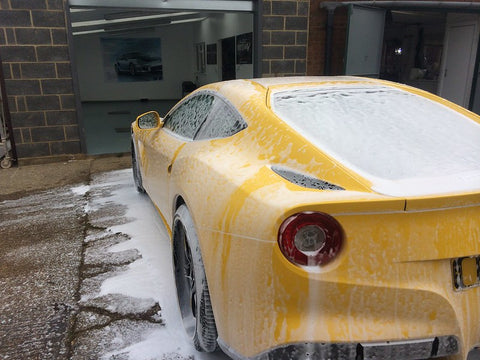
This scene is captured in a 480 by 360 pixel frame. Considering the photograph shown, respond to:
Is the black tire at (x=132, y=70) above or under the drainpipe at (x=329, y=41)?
under

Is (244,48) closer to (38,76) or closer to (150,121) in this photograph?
(38,76)

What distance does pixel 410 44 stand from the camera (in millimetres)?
15055

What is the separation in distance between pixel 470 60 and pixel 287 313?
10.2m

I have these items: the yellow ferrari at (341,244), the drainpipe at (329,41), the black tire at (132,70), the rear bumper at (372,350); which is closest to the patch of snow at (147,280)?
the yellow ferrari at (341,244)

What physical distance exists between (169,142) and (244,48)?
834cm

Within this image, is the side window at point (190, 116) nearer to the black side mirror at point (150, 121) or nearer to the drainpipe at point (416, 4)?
the black side mirror at point (150, 121)

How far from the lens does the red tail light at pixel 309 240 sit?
1.49 m

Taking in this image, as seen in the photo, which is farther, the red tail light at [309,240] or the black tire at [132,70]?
the black tire at [132,70]

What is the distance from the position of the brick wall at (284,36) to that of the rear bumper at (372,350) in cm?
686

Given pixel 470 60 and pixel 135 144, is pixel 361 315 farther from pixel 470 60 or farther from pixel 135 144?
pixel 470 60

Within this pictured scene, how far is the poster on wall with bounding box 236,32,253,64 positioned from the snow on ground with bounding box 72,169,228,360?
636cm

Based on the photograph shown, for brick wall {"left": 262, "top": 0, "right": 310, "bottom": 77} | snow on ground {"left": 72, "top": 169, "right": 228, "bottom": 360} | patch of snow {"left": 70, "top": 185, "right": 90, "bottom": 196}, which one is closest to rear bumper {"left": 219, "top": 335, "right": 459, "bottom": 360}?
snow on ground {"left": 72, "top": 169, "right": 228, "bottom": 360}

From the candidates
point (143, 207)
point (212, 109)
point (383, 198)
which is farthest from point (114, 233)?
point (383, 198)

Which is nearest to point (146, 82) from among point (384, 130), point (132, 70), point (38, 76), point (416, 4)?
point (132, 70)
